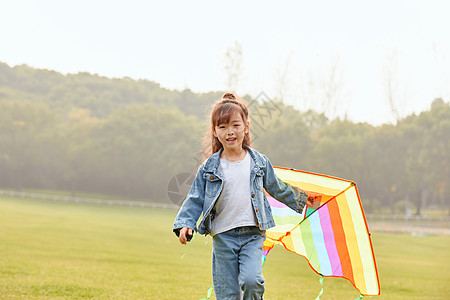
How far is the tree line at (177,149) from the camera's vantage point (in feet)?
123

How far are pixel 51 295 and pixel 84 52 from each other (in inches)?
1890

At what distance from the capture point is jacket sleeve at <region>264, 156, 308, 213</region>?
3.48m

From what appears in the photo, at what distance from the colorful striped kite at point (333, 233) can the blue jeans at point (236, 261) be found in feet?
2.90

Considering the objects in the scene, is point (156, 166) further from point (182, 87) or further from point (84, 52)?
point (84, 52)

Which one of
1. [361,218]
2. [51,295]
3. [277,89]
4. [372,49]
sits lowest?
[51,295]

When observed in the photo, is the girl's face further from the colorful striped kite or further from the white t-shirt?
the colorful striped kite

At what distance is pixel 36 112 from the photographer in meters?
39.7

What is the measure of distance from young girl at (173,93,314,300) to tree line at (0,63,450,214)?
31.7 meters

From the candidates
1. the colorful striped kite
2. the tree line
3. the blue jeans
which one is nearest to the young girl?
the blue jeans

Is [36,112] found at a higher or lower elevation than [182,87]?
lower

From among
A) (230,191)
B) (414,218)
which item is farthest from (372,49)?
(230,191)

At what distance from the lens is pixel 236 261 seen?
321 centimetres

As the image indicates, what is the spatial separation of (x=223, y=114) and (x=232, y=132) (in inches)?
4.9

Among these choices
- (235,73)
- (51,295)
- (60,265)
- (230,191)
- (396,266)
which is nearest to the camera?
(230,191)
